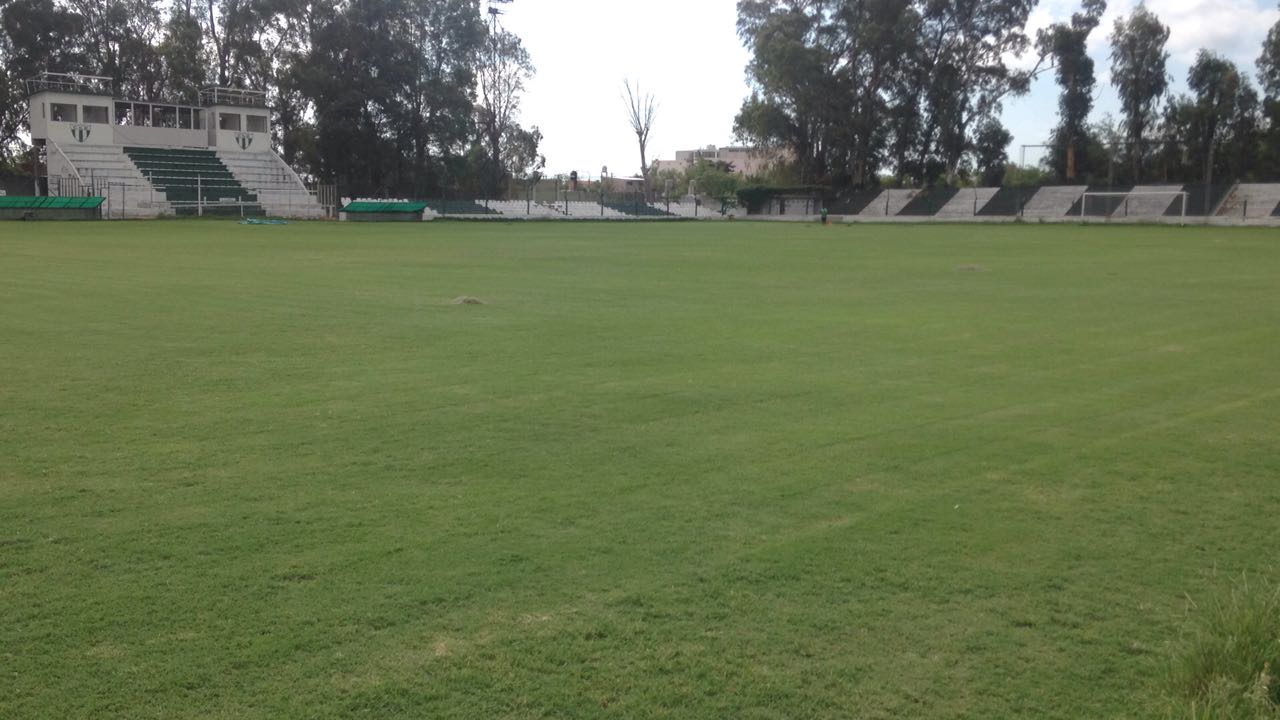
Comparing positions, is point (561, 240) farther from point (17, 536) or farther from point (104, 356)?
point (17, 536)

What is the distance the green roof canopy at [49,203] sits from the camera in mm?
42281

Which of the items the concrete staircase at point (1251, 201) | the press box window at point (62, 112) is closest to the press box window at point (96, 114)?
the press box window at point (62, 112)

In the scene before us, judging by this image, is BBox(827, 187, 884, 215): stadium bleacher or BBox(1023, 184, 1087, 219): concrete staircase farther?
BBox(827, 187, 884, 215): stadium bleacher

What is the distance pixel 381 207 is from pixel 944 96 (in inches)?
1501

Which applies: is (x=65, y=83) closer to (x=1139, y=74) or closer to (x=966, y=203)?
(x=966, y=203)

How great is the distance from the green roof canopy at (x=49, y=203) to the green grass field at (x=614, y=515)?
36978 mm

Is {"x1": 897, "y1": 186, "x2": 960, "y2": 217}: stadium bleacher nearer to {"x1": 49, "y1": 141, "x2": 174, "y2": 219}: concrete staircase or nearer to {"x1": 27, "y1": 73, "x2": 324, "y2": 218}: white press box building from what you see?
{"x1": 27, "y1": 73, "x2": 324, "y2": 218}: white press box building

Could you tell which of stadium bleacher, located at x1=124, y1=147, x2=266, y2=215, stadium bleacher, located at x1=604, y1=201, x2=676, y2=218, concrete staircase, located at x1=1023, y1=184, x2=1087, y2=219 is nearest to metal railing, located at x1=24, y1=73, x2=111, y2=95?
stadium bleacher, located at x1=124, y1=147, x2=266, y2=215

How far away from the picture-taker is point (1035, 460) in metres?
5.76

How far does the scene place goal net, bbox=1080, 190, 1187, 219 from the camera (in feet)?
179

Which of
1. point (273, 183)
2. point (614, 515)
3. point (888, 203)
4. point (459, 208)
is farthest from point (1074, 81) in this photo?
point (614, 515)

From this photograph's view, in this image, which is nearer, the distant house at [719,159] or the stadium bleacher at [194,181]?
the stadium bleacher at [194,181]

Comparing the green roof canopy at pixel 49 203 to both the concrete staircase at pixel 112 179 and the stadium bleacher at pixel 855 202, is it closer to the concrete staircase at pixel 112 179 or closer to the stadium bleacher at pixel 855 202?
the concrete staircase at pixel 112 179

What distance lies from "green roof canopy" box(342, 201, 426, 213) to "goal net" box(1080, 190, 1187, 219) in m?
36.3
